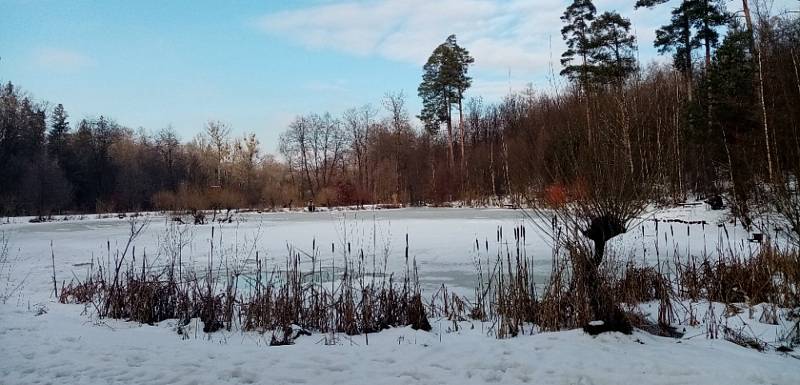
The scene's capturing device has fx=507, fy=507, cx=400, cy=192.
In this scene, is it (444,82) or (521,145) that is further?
(444,82)

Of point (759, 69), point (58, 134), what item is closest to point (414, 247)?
point (759, 69)

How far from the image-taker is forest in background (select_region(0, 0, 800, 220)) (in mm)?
5137

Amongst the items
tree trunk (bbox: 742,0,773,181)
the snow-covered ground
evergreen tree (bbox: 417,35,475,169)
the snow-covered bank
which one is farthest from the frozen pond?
evergreen tree (bbox: 417,35,475,169)

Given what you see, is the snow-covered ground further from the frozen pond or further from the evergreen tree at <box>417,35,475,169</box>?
the evergreen tree at <box>417,35,475,169</box>

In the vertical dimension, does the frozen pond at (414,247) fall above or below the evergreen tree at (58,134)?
below

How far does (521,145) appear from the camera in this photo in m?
13.2

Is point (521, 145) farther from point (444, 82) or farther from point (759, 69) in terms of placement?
point (444, 82)

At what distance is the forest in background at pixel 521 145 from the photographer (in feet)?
16.9

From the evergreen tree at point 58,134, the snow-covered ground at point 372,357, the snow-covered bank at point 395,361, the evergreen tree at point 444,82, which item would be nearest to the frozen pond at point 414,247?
the snow-covered ground at point 372,357

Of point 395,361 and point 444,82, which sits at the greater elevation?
point 444,82

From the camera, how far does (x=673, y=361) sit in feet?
11.5

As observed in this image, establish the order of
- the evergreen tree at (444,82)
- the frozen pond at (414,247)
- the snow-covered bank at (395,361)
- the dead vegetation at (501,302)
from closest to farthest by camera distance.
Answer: the snow-covered bank at (395,361), the dead vegetation at (501,302), the frozen pond at (414,247), the evergreen tree at (444,82)

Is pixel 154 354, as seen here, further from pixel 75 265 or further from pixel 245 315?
pixel 75 265

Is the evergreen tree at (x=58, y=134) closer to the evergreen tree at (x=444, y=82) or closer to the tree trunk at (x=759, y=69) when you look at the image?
the evergreen tree at (x=444, y=82)
